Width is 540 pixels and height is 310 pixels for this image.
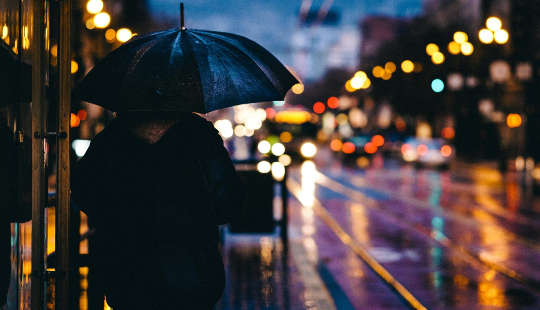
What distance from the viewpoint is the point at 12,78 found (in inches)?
178

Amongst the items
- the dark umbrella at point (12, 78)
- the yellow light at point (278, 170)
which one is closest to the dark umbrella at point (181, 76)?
the dark umbrella at point (12, 78)

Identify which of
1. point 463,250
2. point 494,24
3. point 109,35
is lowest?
point 463,250

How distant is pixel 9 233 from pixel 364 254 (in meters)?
7.77

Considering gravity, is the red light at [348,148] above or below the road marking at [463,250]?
above

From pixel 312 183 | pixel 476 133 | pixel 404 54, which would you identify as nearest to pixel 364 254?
pixel 312 183

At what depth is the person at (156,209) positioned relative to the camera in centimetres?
416

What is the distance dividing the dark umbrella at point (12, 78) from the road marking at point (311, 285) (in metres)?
3.67

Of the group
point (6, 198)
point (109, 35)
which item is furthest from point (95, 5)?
point (6, 198)

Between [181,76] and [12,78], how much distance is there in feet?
3.23

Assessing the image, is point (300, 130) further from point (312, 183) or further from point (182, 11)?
point (182, 11)

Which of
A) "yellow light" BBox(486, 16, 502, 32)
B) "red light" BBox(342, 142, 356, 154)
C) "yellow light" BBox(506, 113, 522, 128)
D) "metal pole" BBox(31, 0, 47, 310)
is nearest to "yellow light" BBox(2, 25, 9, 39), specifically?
"metal pole" BBox(31, 0, 47, 310)

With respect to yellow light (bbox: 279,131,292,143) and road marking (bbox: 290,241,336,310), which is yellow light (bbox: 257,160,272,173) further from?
yellow light (bbox: 279,131,292,143)

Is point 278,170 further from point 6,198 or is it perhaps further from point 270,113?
point 270,113

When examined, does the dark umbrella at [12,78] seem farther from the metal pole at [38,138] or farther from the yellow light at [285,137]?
the yellow light at [285,137]
